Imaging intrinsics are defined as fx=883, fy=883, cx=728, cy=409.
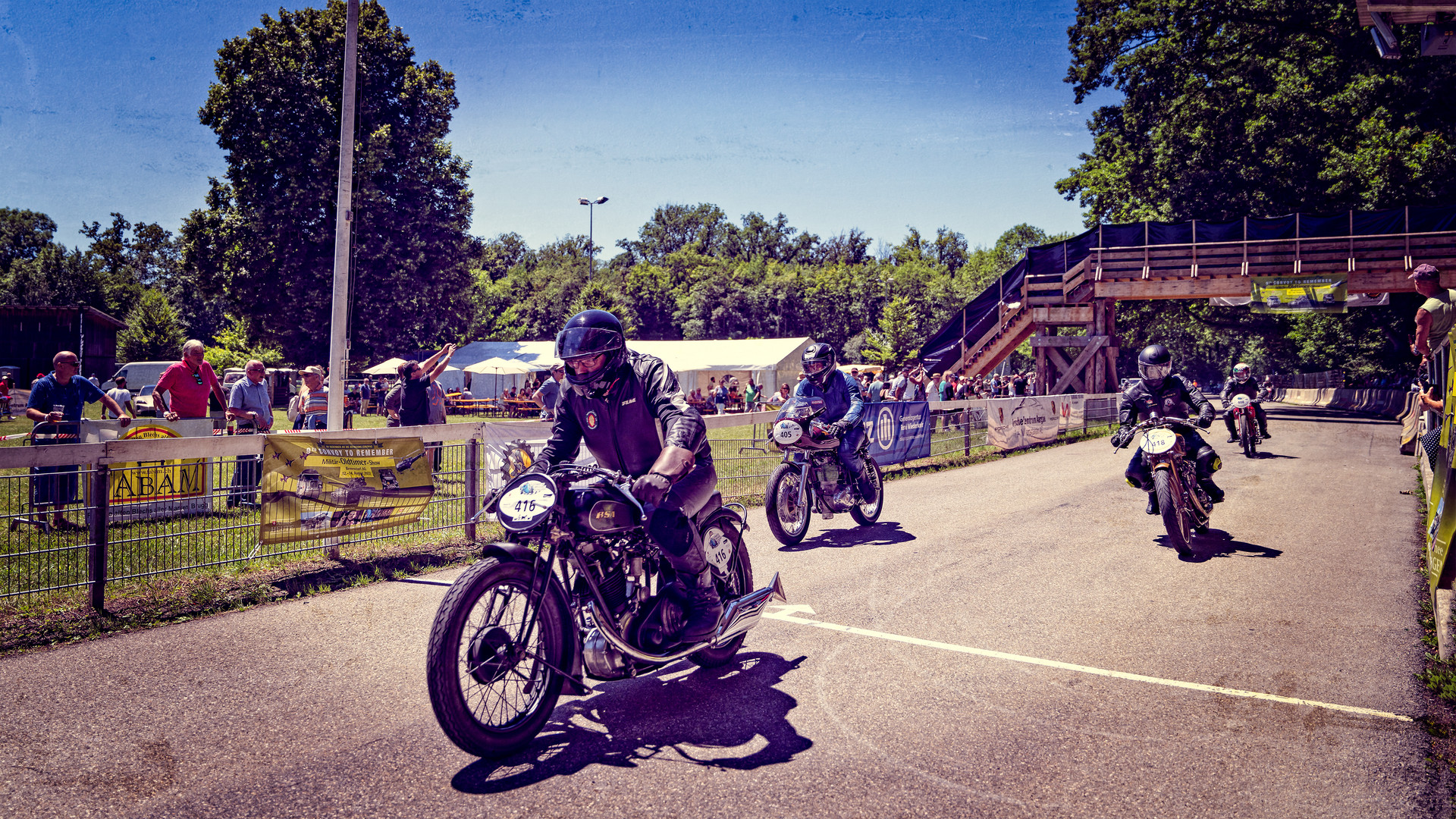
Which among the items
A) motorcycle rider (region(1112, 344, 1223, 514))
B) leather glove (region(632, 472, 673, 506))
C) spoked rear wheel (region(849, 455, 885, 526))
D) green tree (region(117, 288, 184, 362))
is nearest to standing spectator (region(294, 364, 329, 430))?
spoked rear wheel (region(849, 455, 885, 526))

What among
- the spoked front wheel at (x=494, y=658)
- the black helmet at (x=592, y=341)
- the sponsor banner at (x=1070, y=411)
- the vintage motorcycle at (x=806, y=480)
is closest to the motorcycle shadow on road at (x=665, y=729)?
the spoked front wheel at (x=494, y=658)

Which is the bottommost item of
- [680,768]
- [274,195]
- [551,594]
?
[680,768]

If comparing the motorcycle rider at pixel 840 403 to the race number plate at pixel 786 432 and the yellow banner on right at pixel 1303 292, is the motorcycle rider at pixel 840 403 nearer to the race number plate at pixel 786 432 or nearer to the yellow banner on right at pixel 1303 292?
the race number plate at pixel 786 432

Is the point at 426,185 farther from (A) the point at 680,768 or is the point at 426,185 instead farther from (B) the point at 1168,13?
(A) the point at 680,768

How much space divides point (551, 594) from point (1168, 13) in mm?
39960

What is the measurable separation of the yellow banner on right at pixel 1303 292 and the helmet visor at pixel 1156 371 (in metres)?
24.7

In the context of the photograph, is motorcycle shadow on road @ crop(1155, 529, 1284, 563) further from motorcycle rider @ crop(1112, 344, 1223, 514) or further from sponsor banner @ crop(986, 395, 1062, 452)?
sponsor banner @ crop(986, 395, 1062, 452)

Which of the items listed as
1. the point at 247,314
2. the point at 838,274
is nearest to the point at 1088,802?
the point at 247,314

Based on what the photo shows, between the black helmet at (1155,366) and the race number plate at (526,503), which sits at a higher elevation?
the black helmet at (1155,366)

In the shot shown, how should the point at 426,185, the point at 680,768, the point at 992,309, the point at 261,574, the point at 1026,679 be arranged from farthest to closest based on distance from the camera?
the point at 426,185, the point at 992,309, the point at 261,574, the point at 1026,679, the point at 680,768

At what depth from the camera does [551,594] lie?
3766 mm

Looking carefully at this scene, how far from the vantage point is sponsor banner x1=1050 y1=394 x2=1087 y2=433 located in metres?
22.7

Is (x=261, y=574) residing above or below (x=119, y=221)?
below

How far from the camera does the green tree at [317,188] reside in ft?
122
